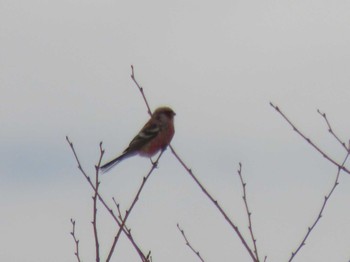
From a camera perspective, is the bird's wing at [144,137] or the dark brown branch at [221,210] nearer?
the dark brown branch at [221,210]

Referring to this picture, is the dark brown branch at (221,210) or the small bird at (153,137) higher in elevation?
the small bird at (153,137)

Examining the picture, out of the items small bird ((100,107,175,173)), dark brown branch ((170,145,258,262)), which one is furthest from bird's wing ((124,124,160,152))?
dark brown branch ((170,145,258,262))

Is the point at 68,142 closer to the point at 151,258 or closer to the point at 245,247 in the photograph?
the point at 151,258

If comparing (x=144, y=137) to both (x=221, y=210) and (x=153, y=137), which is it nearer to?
(x=153, y=137)

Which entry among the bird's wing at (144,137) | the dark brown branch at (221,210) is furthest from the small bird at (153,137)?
the dark brown branch at (221,210)

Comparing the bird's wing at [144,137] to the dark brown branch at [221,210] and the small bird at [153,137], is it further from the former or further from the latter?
the dark brown branch at [221,210]

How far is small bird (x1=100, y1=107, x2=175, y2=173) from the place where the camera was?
451 inches

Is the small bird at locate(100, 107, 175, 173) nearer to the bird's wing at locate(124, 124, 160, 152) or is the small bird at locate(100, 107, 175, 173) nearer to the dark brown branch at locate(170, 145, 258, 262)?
the bird's wing at locate(124, 124, 160, 152)

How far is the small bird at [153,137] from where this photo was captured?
451 inches

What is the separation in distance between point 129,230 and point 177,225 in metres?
0.55

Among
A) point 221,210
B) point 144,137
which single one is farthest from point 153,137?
point 221,210

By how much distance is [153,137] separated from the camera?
11.6 m

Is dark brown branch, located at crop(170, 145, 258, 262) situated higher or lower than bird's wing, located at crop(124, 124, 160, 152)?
lower

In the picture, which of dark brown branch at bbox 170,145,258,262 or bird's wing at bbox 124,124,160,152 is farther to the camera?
bird's wing at bbox 124,124,160,152
